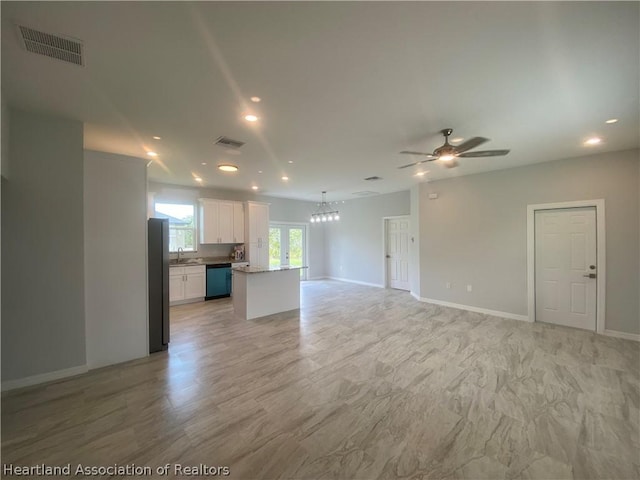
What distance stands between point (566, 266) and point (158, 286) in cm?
661

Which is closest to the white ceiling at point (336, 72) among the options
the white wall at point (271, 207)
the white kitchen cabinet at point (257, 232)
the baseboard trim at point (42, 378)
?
the white wall at point (271, 207)

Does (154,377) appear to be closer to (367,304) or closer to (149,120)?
(149,120)

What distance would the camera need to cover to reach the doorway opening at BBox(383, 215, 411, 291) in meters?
7.44

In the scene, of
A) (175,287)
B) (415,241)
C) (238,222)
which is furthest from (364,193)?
(175,287)

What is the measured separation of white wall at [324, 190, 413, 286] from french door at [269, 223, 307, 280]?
769 mm

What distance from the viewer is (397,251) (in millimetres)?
7660

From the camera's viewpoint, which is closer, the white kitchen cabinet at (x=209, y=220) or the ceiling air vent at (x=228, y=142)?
the ceiling air vent at (x=228, y=142)

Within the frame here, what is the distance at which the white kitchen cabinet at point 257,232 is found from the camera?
7.21 m

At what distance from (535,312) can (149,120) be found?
266 inches

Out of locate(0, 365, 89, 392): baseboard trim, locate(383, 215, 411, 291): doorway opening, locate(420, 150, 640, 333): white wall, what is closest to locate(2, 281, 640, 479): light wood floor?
locate(0, 365, 89, 392): baseboard trim

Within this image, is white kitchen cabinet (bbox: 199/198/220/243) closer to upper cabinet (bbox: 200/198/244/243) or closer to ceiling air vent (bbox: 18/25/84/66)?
upper cabinet (bbox: 200/198/244/243)

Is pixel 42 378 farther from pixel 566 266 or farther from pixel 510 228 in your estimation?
pixel 566 266

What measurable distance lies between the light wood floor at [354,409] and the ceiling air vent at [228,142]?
2.89 m

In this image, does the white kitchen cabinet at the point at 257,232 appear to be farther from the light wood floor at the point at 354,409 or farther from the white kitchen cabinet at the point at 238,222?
the light wood floor at the point at 354,409
